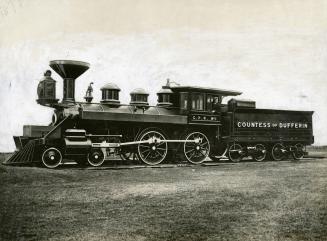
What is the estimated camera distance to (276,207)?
174 inches

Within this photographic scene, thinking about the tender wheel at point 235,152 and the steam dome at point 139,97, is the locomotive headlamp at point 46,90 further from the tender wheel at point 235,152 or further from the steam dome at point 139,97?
the tender wheel at point 235,152

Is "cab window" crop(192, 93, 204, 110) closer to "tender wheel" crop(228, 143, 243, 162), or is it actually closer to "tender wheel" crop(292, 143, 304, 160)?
"tender wheel" crop(228, 143, 243, 162)

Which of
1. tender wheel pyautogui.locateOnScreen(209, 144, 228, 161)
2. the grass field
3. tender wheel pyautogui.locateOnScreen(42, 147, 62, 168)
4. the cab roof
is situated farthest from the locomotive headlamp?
tender wheel pyautogui.locateOnScreen(209, 144, 228, 161)

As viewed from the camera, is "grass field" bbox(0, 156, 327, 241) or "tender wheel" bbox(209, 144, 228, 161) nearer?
"grass field" bbox(0, 156, 327, 241)

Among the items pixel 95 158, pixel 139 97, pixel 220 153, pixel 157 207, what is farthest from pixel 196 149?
pixel 157 207

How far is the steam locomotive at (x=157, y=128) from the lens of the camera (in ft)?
22.9

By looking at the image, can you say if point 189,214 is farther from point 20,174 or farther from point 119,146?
point 119,146

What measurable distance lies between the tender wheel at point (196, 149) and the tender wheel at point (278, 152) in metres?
1.72

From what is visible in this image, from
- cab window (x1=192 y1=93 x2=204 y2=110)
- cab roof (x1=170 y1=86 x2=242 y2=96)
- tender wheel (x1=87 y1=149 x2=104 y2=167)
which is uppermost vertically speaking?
cab roof (x1=170 y1=86 x2=242 y2=96)

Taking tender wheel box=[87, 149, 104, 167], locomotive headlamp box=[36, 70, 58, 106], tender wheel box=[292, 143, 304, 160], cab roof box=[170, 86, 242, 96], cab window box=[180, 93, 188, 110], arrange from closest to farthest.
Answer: locomotive headlamp box=[36, 70, 58, 106], tender wheel box=[87, 149, 104, 167], cab roof box=[170, 86, 242, 96], cab window box=[180, 93, 188, 110], tender wheel box=[292, 143, 304, 160]

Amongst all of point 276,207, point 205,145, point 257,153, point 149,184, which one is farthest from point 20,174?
point 257,153

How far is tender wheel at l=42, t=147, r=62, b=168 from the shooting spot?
22.5 ft

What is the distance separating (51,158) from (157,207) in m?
3.17

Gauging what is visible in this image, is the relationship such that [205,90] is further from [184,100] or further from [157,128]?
[157,128]
